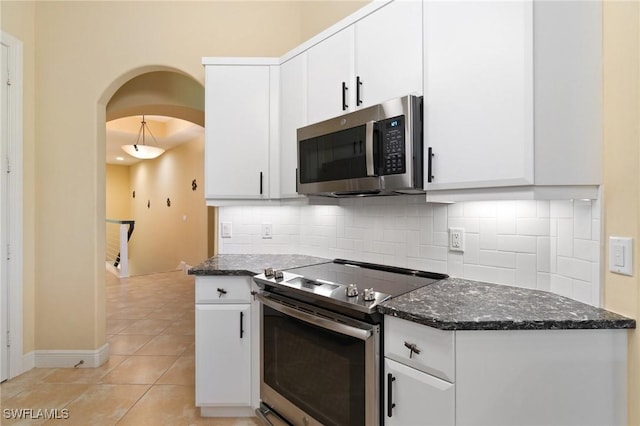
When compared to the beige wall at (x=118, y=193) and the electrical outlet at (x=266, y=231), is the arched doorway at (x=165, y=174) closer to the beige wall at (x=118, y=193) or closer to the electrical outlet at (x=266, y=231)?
the beige wall at (x=118, y=193)

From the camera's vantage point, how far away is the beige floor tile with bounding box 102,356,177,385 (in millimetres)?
2682

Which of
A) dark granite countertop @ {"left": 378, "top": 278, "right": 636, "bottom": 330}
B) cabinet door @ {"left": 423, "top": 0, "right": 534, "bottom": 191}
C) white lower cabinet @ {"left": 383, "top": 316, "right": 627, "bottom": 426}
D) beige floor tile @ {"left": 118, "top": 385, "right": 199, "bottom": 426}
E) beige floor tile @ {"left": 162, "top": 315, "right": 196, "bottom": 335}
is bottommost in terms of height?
beige floor tile @ {"left": 118, "top": 385, "right": 199, "bottom": 426}

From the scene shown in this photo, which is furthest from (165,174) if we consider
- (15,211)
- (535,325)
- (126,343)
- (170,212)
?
(535,325)

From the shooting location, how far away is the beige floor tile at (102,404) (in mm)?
2174

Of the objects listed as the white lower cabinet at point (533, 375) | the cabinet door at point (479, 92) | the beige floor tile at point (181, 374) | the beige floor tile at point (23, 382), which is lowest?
the beige floor tile at point (23, 382)

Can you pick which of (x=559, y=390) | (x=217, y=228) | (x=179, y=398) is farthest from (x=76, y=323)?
(x=559, y=390)

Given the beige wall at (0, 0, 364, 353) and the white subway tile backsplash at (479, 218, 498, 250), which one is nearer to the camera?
the white subway tile backsplash at (479, 218, 498, 250)

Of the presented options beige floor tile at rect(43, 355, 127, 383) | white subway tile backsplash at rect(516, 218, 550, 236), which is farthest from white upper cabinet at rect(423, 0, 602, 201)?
beige floor tile at rect(43, 355, 127, 383)

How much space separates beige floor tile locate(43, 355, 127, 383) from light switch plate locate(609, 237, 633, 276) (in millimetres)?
3178

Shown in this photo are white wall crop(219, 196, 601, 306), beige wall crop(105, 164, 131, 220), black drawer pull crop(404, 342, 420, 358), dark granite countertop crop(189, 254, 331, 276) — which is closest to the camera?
black drawer pull crop(404, 342, 420, 358)

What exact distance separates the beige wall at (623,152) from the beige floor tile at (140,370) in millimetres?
2788

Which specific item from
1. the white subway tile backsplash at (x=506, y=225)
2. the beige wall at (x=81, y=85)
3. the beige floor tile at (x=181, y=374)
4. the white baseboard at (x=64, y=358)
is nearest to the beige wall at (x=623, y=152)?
the white subway tile backsplash at (x=506, y=225)

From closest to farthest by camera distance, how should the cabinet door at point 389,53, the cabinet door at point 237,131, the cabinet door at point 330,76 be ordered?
the cabinet door at point 389,53
the cabinet door at point 330,76
the cabinet door at point 237,131

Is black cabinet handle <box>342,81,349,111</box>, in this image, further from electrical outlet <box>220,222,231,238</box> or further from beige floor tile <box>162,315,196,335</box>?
beige floor tile <box>162,315,196,335</box>
